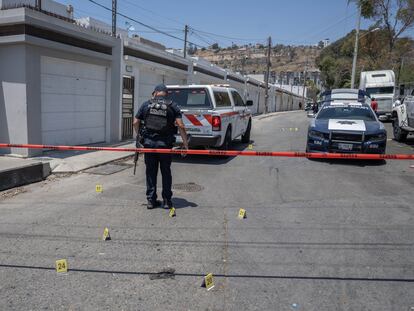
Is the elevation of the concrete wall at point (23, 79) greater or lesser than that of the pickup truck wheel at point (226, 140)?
greater

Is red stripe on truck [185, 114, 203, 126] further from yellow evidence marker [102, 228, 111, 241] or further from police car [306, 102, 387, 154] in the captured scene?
yellow evidence marker [102, 228, 111, 241]

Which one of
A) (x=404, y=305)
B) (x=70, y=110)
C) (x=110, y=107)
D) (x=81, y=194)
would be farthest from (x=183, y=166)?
(x=404, y=305)

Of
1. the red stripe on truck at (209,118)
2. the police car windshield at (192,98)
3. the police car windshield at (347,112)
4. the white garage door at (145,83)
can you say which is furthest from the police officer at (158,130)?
the white garage door at (145,83)

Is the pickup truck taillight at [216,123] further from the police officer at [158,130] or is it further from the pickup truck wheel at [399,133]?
the pickup truck wheel at [399,133]

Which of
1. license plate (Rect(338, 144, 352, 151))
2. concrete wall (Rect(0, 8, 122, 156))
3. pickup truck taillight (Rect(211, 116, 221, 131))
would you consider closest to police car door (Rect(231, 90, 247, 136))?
pickup truck taillight (Rect(211, 116, 221, 131))

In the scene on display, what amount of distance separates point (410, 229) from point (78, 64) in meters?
10.0

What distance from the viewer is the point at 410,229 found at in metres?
5.33

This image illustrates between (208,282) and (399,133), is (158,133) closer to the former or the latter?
(208,282)

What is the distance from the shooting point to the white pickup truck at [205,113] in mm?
9836

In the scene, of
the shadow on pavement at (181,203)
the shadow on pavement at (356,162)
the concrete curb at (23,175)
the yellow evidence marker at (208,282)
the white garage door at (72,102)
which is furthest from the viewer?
the white garage door at (72,102)

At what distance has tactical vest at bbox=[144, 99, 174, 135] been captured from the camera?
18.9ft

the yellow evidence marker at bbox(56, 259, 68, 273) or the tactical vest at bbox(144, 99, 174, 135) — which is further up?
the tactical vest at bbox(144, 99, 174, 135)

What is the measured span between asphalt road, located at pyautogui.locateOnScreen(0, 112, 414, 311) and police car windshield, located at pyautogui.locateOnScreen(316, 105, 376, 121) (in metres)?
3.29

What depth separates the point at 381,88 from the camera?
28.6 metres
